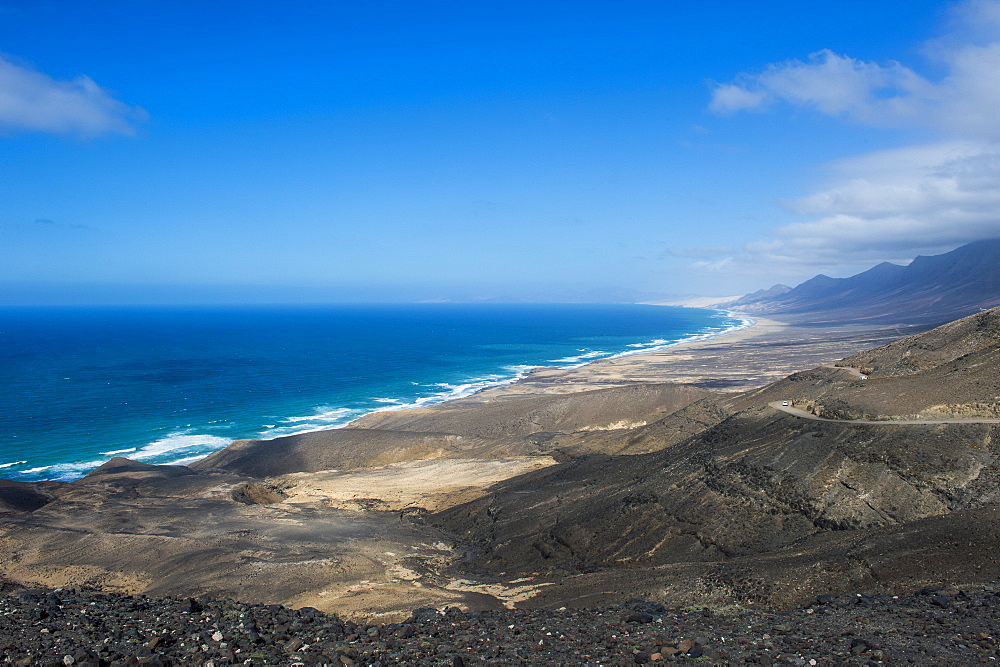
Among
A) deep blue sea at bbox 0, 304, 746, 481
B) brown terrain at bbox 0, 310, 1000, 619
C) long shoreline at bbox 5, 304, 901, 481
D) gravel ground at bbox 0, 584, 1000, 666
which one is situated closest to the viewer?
gravel ground at bbox 0, 584, 1000, 666

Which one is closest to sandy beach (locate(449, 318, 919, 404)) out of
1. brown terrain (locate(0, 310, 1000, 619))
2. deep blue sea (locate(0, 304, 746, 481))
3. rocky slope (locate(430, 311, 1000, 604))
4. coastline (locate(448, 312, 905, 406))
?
coastline (locate(448, 312, 905, 406))

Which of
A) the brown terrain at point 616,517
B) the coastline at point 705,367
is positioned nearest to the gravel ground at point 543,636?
the brown terrain at point 616,517

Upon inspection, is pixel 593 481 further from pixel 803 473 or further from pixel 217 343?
pixel 217 343

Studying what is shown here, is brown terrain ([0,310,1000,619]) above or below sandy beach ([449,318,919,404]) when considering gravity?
above

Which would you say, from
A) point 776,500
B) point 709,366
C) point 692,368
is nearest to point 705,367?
point 709,366

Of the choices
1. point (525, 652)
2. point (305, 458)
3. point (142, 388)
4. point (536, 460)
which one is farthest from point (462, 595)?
point (142, 388)

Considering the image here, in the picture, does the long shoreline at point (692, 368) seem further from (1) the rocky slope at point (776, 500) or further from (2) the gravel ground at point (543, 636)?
(2) the gravel ground at point (543, 636)

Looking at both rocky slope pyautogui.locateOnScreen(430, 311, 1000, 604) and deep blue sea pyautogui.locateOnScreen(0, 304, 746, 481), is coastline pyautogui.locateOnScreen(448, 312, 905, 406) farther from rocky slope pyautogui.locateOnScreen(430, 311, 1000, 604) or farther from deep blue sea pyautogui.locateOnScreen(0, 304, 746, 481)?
rocky slope pyautogui.locateOnScreen(430, 311, 1000, 604)

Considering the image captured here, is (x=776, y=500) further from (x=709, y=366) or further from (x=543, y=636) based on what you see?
(x=709, y=366)
